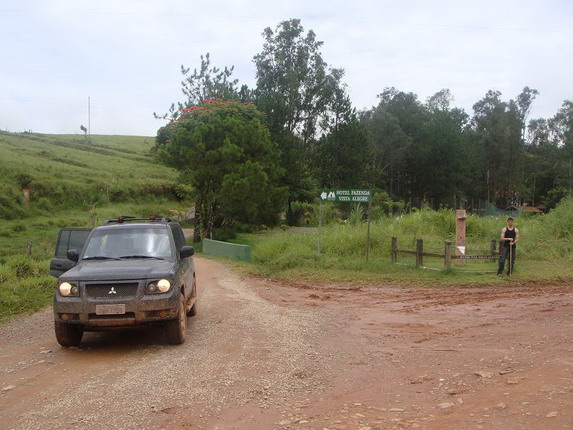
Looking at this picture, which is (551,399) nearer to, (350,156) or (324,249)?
(324,249)

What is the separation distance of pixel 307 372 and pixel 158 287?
2.45 meters

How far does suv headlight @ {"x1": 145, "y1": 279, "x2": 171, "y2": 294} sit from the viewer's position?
7.77 meters

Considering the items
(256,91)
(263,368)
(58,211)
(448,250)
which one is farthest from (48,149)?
(263,368)

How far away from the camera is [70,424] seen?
5.12m

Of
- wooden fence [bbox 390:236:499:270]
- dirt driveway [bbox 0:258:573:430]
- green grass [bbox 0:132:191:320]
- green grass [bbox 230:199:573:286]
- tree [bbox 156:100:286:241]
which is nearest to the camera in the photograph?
dirt driveway [bbox 0:258:573:430]

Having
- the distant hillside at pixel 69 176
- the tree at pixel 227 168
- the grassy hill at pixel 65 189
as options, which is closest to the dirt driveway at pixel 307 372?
the tree at pixel 227 168

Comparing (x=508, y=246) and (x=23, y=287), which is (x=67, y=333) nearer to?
(x=23, y=287)

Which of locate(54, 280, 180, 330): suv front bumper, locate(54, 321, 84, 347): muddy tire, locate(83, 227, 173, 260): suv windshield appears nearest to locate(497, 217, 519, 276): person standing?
locate(83, 227, 173, 260): suv windshield

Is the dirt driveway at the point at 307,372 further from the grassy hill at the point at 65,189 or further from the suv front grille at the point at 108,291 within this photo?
the grassy hill at the point at 65,189

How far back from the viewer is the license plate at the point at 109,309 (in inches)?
298

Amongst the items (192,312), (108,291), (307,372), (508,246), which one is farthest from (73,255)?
(508,246)

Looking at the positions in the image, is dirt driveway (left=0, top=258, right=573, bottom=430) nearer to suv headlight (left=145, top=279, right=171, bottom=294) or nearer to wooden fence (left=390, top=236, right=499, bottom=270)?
suv headlight (left=145, top=279, right=171, bottom=294)

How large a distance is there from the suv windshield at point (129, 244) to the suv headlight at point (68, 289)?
118cm

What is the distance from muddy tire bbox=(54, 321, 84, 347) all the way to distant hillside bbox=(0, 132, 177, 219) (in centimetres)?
3257
